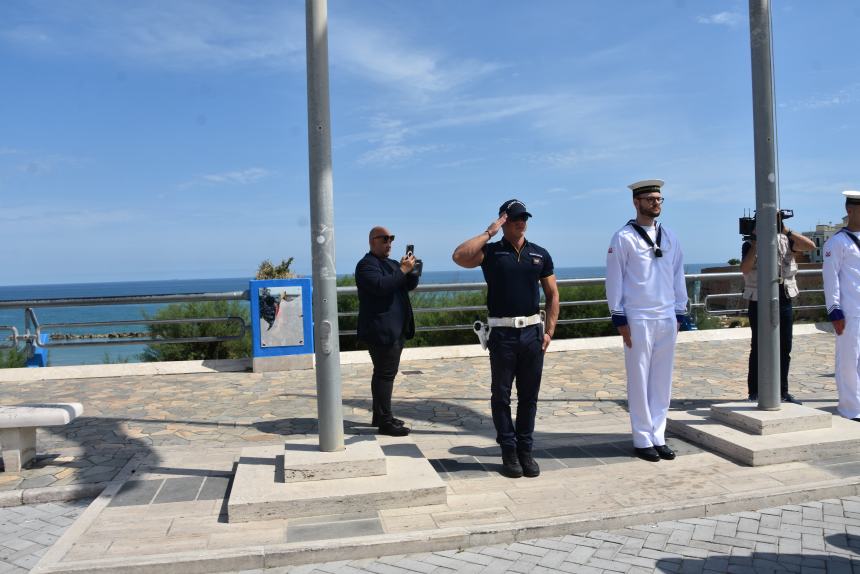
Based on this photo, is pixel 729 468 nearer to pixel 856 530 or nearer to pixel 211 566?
pixel 856 530

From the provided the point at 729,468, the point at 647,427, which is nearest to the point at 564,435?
the point at 647,427

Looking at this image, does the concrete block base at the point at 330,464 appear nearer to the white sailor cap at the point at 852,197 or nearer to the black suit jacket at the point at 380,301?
the black suit jacket at the point at 380,301

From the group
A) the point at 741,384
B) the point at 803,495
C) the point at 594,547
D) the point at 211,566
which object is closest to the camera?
the point at 211,566

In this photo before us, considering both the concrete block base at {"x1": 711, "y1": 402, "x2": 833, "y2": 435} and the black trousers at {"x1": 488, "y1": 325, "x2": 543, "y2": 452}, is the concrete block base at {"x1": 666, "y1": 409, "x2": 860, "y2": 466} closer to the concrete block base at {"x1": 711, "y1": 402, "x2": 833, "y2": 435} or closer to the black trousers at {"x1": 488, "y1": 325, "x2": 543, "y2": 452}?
the concrete block base at {"x1": 711, "y1": 402, "x2": 833, "y2": 435}

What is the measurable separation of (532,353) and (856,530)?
2.16 metres

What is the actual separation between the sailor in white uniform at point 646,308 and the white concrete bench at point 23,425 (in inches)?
167

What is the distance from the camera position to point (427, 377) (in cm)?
948

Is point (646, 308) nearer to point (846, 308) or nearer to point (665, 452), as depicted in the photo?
point (665, 452)

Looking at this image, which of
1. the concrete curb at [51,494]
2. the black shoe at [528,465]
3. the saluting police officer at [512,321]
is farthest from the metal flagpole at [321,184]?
the concrete curb at [51,494]

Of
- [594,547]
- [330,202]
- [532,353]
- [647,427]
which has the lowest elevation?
[594,547]

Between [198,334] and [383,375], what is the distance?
334 inches

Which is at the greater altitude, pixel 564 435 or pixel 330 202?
pixel 330 202

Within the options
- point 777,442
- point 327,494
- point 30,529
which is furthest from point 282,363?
point 777,442

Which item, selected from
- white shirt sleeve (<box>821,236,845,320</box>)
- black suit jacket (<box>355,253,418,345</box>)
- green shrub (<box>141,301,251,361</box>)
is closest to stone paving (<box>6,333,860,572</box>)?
black suit jacket (<box>355,253,418,345</box>)
